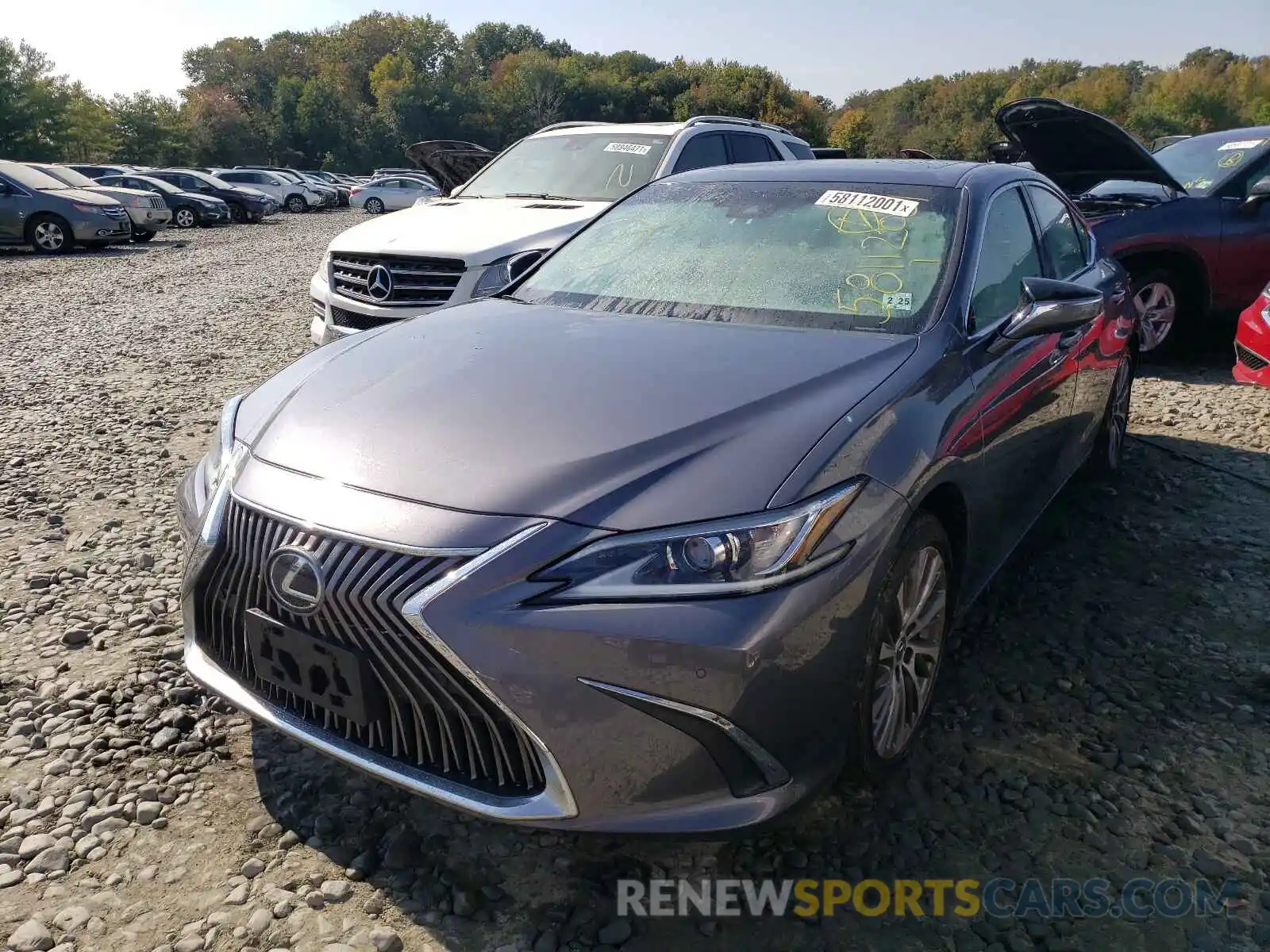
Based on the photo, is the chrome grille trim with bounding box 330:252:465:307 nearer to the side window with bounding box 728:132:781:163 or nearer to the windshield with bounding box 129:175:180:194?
the side window with bounding box 728:132:781:163

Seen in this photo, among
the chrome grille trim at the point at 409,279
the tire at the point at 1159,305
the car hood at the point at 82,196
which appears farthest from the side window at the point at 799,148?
the car hood at the point at 82,196

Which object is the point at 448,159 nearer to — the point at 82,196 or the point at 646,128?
the point at 646,128

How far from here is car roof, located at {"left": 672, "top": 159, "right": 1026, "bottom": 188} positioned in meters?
3.29

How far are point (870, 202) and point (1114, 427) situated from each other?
226cm

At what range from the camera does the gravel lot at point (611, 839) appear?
2.02m

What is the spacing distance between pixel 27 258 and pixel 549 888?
1699cm

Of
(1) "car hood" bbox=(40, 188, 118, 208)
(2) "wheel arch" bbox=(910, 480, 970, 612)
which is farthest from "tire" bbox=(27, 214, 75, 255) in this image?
(2) "wheel arch" bbox=(910, 480, 970, 612)

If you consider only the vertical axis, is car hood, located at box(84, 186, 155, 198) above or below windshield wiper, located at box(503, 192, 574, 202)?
below

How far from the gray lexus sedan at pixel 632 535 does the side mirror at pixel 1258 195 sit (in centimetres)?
484

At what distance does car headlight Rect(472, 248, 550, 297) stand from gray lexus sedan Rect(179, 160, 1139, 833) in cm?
262

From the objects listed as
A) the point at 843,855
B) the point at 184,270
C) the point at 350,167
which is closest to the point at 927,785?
the point at 843,855

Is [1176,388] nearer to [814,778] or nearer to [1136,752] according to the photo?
[1136,752]

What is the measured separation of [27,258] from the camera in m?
15.3

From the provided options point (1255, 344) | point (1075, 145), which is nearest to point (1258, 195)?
point (1075, 145)
